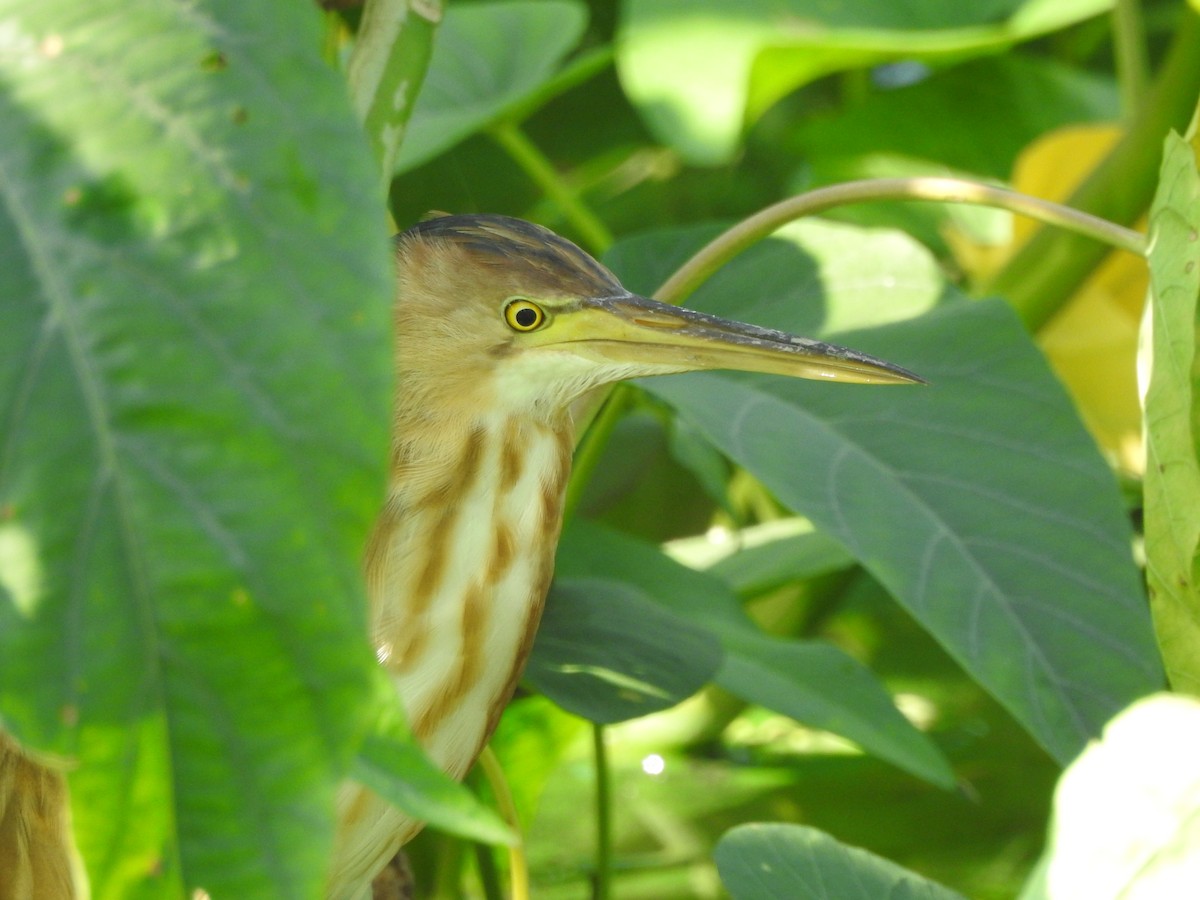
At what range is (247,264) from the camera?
1.01 feet

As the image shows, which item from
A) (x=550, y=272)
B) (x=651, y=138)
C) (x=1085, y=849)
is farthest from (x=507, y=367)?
(x=651, y=138)

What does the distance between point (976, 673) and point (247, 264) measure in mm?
487

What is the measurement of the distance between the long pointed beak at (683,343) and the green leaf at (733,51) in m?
0.47

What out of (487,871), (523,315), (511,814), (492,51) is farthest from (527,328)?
(492,51)

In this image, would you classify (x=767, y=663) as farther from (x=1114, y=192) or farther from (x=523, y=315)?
(x=1114, y=192)

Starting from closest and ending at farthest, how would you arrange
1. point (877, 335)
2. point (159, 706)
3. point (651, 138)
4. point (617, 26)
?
point (159, 706) < point (877, 335) < point (651, 138) < point (617, 26)

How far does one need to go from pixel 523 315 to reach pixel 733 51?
593mm

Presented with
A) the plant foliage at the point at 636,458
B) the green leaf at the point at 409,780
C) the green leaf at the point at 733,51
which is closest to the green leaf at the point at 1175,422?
the plant foliage at the point at 636,458

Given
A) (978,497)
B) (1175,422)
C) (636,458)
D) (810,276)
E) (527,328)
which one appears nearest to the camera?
(1175,422)

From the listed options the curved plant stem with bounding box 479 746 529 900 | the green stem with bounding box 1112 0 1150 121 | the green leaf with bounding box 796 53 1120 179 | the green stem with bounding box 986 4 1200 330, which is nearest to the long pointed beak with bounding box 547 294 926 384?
the curved plant stem with bounding box 479 746 529 900

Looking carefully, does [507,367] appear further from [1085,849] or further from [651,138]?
[651,138]

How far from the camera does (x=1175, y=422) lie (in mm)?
583

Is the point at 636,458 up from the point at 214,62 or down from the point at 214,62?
up

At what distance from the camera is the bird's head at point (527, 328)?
669mm
